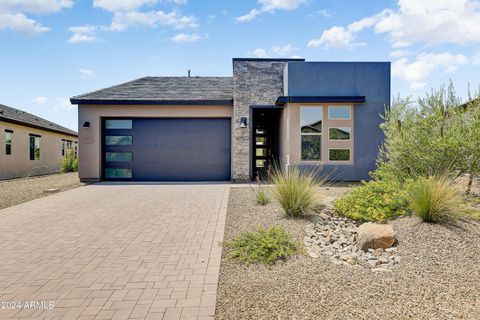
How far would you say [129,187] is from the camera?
10.4 m

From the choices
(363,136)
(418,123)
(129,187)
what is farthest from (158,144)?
(418,123)

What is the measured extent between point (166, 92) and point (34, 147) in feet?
33.5

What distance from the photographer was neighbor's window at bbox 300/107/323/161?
10727 millimetres

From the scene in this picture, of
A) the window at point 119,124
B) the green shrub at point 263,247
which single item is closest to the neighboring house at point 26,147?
the window at point 119,124

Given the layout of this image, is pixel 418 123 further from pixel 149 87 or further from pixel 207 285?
pixel 149 87

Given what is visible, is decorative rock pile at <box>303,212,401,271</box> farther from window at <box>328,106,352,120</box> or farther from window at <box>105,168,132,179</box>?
window at <box>105,168,132,179</box>

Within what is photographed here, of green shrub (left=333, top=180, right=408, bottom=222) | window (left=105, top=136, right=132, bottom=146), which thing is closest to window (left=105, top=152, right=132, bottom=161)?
window (left=105, top=136, right=132, bottom=146)

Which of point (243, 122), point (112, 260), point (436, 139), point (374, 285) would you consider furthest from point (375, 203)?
point (243, 122)

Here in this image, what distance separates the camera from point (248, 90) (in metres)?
11.5

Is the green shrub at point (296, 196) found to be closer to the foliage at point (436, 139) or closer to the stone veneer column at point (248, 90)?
the foliage at point (436, 139)

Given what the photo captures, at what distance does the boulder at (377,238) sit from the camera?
3.91 m

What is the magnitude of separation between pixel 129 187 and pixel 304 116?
732 cm

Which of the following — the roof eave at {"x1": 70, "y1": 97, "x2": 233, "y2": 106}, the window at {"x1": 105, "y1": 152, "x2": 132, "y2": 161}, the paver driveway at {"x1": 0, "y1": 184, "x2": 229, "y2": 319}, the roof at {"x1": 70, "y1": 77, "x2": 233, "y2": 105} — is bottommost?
the paver driveway at {"x1": 0, "y1": 184, "x2": 229, "y2": 319}

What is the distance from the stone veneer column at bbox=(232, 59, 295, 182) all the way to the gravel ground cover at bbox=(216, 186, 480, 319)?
7790 mm
